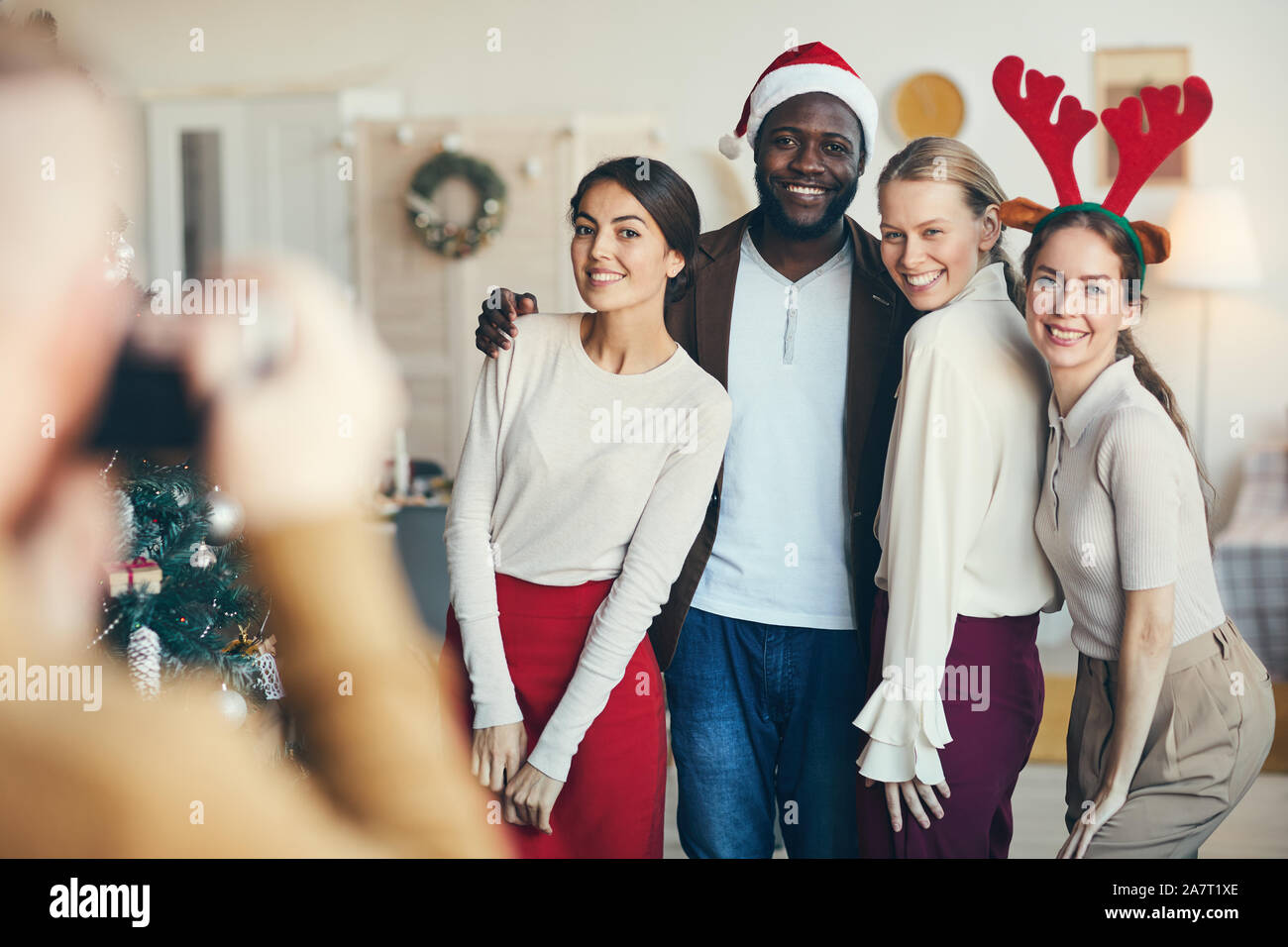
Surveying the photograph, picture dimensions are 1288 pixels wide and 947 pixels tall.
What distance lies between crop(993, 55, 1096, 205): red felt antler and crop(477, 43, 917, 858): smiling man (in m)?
0.24

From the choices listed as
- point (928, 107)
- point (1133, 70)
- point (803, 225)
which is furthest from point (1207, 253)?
point (803, 225)

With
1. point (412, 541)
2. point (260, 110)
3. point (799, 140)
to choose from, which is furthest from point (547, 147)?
point (799, 140)

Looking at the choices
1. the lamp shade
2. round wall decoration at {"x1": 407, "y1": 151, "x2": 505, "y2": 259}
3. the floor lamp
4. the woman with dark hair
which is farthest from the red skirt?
round wall decoration at {"x1": 407, "y1": 151, "x2": 505, "y2": 259}

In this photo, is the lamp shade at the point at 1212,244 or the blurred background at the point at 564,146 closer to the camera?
the blurred background at the point at 564,146

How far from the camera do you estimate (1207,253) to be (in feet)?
9.15

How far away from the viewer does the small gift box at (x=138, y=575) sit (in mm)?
1751

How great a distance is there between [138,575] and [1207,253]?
2.75m

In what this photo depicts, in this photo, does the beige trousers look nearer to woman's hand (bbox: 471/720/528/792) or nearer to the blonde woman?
the blonde woman

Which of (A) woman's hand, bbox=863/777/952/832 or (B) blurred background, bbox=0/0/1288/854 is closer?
(A) woman's hand, bbox=863/777/952/832

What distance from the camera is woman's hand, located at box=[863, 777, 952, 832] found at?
5.63 feet

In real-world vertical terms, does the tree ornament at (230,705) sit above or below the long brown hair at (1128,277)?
below

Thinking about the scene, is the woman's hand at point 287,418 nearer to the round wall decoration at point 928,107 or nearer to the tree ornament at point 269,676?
the tree ornament at point 269,676

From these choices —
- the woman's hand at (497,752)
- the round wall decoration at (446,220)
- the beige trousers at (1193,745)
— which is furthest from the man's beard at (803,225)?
the round wall decoration at (446,220)

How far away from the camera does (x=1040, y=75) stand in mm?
1714
